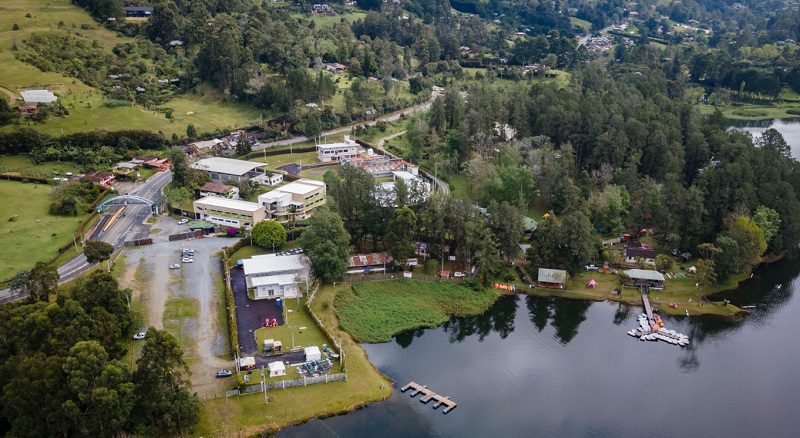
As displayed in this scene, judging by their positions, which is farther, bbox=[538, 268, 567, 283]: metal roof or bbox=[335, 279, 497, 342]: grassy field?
bbox=[538, 268, 567, 283]: metal roof

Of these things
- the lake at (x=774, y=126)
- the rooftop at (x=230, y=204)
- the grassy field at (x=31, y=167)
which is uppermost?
the lake at (x=774, y=126)

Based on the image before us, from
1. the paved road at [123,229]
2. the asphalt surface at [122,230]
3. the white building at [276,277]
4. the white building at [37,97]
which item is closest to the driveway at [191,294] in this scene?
the asphalt surface at [122,230]

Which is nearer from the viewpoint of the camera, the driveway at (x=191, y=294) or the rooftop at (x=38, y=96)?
the driveway at (x=191, y=294)

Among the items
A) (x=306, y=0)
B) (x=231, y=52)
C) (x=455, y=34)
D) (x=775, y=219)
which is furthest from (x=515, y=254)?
(x=306, y=0)

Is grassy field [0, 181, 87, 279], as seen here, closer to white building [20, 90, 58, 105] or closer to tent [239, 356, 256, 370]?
white building [20, 90, 58, 105]

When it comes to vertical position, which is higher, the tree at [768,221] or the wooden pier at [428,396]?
the tree at [768,221]

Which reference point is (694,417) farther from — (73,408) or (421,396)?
(73,408)

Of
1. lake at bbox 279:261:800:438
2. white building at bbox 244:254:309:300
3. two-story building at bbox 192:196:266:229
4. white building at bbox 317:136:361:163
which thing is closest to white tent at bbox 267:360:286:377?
lake at bbox 279:261:800:438

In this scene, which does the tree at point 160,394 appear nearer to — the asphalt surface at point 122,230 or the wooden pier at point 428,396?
the wooden pier at point 428,396

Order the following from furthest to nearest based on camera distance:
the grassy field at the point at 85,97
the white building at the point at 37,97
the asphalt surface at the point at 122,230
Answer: the grassy field at the point at 85,97 < the white building at the point at 37,97 < the asphalt surface at the point at 122,230
